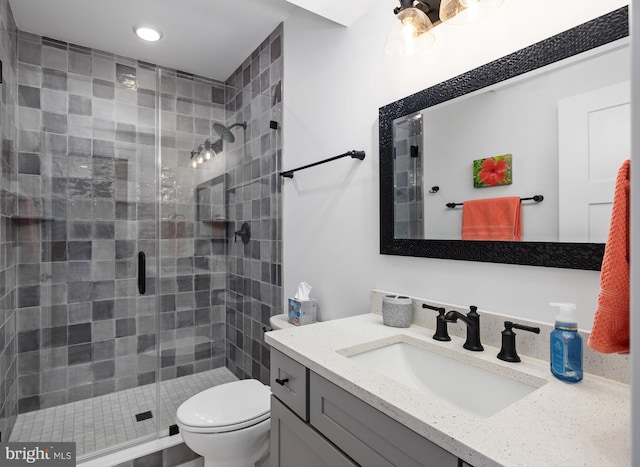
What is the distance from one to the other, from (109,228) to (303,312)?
1.45 m

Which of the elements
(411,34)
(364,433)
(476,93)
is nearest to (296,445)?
(364,433)

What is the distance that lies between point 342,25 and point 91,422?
2605 mm

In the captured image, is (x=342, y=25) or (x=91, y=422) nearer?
(x=342, y=25)

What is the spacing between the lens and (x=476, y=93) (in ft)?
3.81

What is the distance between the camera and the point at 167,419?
1.92 metres

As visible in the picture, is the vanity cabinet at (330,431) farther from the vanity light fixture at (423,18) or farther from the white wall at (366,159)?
the vanity light fixture at (423,18)

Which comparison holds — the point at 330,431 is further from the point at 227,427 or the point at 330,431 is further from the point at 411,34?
the point at 411,34

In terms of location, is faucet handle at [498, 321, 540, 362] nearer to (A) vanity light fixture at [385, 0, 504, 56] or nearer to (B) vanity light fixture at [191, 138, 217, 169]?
(A) vanity light fixture at [385, 0, 504, 56]

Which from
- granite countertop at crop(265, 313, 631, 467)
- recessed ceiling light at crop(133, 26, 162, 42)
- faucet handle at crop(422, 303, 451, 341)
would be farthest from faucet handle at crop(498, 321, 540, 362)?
recessed ceiling light at crop(133, 26, 162, 42)

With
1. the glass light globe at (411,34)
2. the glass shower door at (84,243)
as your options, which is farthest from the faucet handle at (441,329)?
the glass shower door at (84,243)

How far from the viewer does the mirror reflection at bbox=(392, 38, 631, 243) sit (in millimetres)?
869

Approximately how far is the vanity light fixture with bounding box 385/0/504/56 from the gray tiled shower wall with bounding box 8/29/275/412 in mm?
1261

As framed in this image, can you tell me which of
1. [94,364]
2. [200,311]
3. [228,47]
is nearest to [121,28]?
[228,47]

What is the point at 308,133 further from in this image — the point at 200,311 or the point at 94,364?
the point at 94,364
